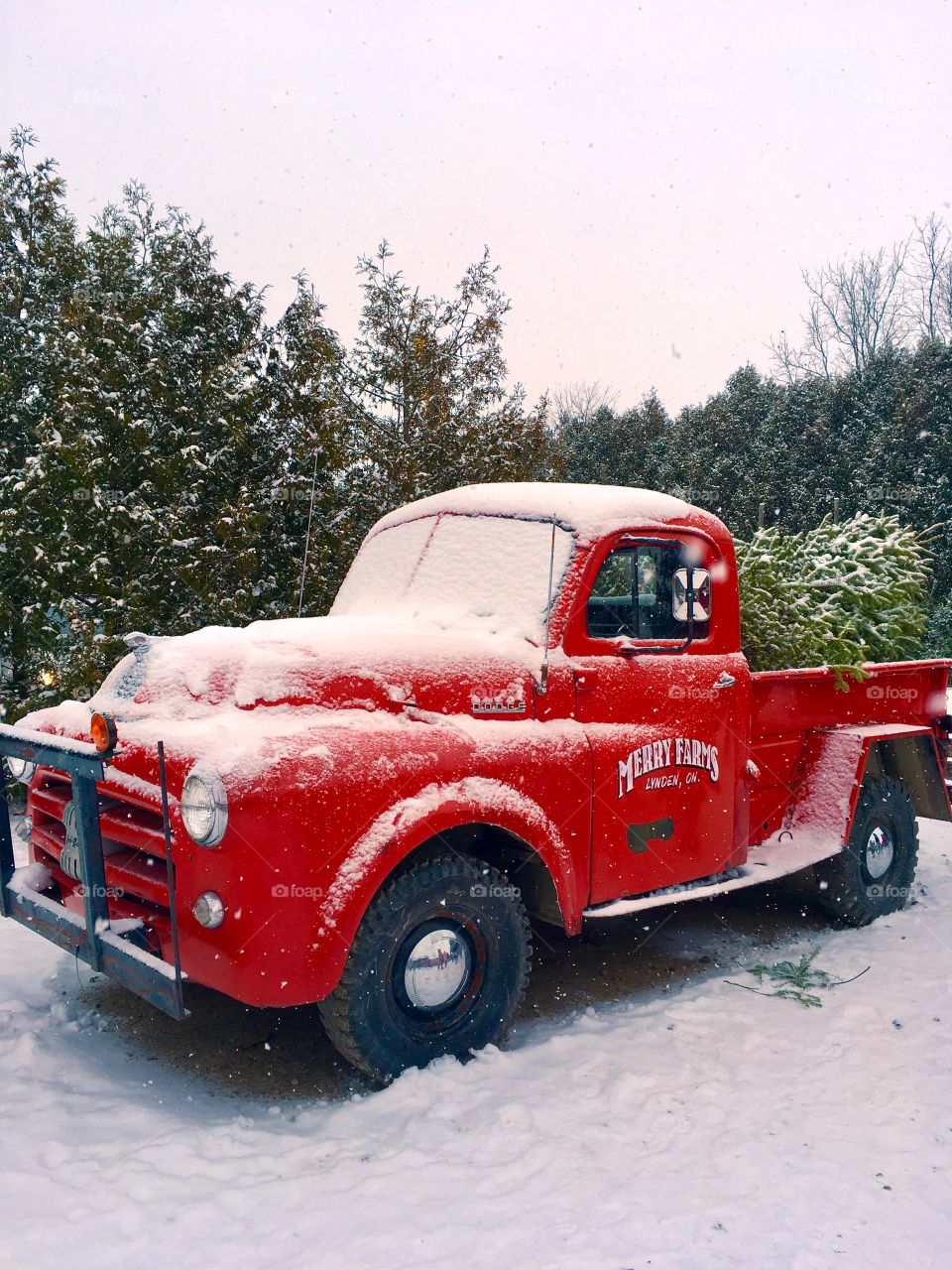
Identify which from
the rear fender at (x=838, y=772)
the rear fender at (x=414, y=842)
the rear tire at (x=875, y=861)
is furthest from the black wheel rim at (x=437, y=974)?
the rear tire at (x=875, y=861)

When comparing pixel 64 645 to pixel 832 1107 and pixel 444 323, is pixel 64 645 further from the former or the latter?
pixel 832 1107

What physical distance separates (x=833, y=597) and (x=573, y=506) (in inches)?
98.4

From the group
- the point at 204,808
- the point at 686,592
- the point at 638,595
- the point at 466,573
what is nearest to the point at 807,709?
the point at 686,592

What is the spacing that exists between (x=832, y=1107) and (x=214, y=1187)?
84.8 inches

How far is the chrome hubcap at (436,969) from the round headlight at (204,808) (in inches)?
36.8

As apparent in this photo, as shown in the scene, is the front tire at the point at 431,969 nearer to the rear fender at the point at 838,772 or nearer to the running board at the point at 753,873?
the running board at the point at 753,873

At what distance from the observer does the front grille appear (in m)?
3.39

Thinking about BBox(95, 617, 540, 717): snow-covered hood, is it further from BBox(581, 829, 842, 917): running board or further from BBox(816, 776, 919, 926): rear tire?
BBox(816, 776, 919, 926): rear tire

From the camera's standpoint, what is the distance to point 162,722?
3.58 meters

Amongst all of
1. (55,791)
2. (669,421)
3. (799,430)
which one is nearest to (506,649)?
(55,791)

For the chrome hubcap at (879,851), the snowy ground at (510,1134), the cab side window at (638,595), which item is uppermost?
the cab side window at (638,595)

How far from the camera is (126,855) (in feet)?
11.9

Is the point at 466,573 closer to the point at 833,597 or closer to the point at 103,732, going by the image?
the point at 103,732

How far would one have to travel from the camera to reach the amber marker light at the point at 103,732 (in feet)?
10.7
